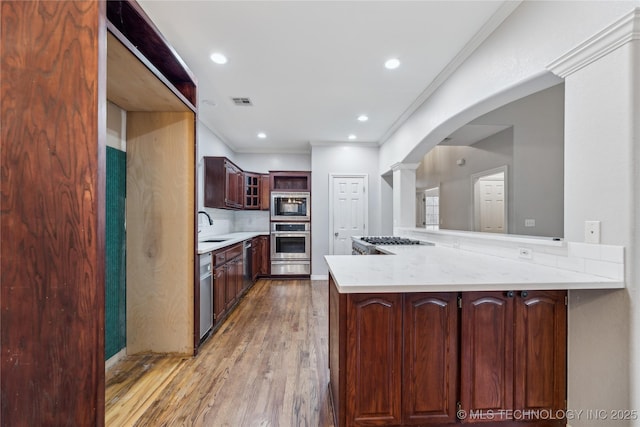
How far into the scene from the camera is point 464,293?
145 centimetres

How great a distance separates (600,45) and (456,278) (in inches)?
52.9

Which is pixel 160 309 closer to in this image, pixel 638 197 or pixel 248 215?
pixel 638 197

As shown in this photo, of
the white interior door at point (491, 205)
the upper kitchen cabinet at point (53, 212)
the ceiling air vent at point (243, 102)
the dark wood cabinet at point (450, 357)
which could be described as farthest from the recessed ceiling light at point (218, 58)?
the white interior door at point (491, 205)

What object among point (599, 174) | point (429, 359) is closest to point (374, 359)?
point (429, 359)

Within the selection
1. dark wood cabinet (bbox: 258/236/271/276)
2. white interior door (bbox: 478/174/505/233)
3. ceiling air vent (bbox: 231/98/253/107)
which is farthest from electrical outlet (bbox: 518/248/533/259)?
dark wood cabinet (bbox: 258/236/271/276)

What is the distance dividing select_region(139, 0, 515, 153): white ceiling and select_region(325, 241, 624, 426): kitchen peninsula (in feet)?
6.21

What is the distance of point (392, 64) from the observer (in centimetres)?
268

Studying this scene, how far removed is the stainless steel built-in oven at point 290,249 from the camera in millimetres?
5531

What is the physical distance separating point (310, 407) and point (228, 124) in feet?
13.5

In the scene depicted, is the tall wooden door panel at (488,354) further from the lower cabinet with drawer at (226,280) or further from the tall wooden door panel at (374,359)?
the lower cabinet with drawer at (226,280)

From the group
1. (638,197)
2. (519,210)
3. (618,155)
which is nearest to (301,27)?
(618,155)

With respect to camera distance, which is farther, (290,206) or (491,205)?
(290,206)

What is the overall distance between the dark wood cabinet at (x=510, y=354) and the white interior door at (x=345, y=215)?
4065 millimetres

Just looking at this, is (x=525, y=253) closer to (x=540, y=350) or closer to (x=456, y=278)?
(x=540, y=350)
